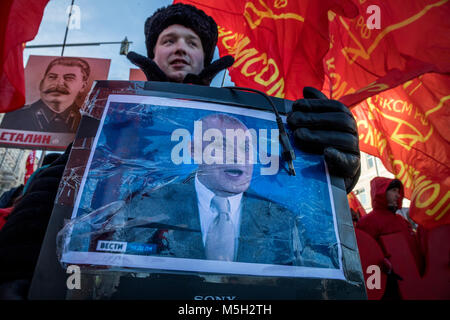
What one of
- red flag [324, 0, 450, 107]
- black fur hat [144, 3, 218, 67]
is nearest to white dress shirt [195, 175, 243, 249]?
black fur hat [144, 3, 218, 67]

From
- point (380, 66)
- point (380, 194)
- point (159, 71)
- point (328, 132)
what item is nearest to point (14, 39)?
point (159, 71)

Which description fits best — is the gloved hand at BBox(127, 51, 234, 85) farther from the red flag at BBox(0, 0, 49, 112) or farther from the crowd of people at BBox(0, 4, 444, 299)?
the red flag at BBox(0, 0, 49, 112)

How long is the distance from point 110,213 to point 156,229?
98mm

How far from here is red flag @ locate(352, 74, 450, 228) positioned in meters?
1.81

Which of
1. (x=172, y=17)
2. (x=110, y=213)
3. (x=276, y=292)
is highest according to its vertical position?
(x=172, y=17)

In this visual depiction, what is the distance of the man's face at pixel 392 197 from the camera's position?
2945 millimetres

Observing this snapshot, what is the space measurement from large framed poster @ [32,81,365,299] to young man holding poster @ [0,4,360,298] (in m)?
0.07

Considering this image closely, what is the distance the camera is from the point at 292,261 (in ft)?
1.77

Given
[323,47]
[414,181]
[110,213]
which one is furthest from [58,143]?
[414,181]

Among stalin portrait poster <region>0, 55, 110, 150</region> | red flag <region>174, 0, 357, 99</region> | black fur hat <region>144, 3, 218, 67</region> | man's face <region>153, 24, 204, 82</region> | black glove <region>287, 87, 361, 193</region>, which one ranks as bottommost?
black glove <region>287, 87, 361, 193</region>

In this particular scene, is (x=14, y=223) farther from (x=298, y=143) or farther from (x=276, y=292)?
(x=298, y=143)

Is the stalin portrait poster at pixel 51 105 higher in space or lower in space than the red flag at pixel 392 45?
higher

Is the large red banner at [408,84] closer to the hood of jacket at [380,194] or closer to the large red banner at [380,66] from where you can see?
the large red banner at [380,66]

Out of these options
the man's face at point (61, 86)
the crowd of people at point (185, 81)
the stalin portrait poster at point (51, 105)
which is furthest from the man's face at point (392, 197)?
the man's face at point (61, 86)
